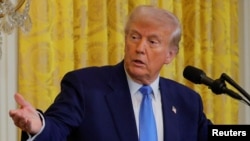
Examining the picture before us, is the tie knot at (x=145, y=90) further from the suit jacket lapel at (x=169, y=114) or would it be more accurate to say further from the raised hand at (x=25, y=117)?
the raised hand at (x=25, y=117)

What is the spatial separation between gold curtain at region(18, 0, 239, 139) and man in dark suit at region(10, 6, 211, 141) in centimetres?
71

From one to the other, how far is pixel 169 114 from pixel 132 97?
15 centimetres

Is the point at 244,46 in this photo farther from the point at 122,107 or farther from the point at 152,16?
the point at 122,107

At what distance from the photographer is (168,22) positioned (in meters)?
2.03

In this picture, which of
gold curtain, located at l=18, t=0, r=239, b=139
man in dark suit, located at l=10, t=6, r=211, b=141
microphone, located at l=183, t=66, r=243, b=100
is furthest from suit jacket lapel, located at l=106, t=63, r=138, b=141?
gold curtain, located at l=18, t=0, r=239, b=139

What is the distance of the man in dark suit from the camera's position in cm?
185

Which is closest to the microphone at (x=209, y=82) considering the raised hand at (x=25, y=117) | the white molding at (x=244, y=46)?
the raised hand at (x=25, y=117)

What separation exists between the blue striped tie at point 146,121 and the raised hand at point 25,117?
1.44 ft

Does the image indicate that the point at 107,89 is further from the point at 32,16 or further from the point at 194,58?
the point at 194,58

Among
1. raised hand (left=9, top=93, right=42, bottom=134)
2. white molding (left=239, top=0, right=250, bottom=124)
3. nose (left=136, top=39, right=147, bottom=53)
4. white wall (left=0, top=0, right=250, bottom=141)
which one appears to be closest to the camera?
raised hand (left=9, top=93, right=42, bottom=134)

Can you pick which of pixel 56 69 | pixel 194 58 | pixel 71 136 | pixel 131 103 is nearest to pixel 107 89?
pixel 131 103

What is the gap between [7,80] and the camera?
104 inches

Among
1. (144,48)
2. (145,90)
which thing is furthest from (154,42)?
(145,90)

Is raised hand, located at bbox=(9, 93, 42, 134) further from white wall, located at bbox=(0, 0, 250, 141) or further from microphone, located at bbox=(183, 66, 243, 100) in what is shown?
white wall, located at bbox=(0, 0, 250, 141)
